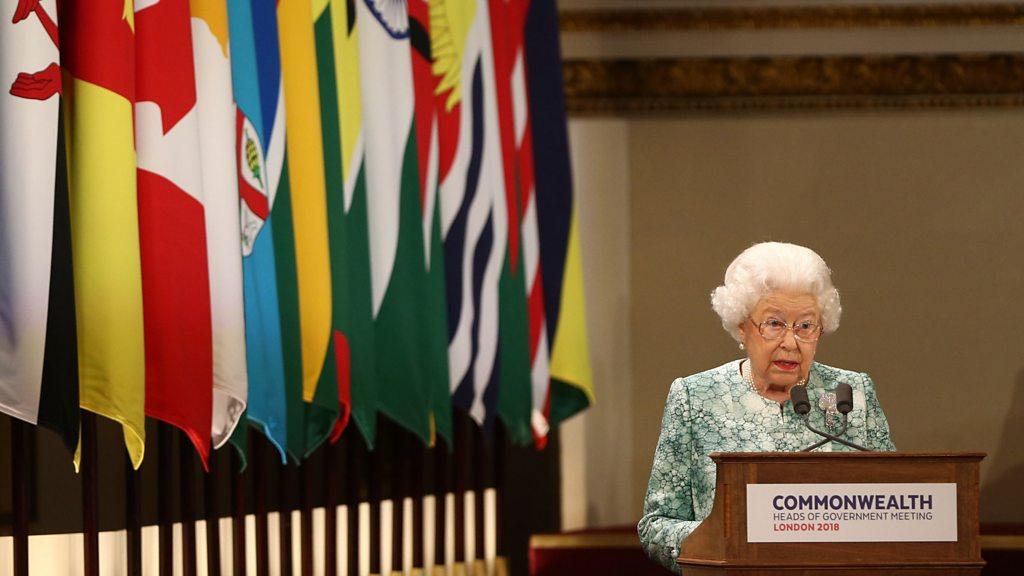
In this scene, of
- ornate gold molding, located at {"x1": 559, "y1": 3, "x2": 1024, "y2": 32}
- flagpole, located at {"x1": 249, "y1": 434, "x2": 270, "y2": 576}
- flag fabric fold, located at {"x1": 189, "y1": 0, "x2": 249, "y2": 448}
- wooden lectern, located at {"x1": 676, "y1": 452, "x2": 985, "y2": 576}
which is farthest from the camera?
ornate gold molding, located at {"x1": 559, "y1": 3, "x2": 1024, "y2": 32}

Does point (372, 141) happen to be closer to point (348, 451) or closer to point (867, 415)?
point (348, 451)

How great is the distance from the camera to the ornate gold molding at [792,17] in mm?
6012

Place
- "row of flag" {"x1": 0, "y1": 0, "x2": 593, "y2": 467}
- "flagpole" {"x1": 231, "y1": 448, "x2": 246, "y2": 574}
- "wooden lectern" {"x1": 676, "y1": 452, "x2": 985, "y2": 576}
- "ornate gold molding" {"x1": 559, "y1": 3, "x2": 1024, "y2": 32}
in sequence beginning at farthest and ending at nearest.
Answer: "ornate gold molding" {"x1": 559, "y1": 3, "x2": 1024, "y2": 32}, "flagpole" {"x1": 231, "y1": 448, "x2": 246, "y2": 574}, "row of flag" {"x1": 0, "y1": 0, "x2": 593, "y2": 467}, "wooden lectern" {"x1": 676, "y1": 452, "x2": 985, "y2": 576}

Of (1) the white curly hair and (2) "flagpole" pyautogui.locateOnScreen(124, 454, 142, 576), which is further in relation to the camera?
(2) "flagpole" pyautogui.locateOnScreen(124, 454, 142, 576)

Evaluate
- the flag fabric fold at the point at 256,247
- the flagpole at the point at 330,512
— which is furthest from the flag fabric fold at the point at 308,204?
the flagpole at the point at 330,512

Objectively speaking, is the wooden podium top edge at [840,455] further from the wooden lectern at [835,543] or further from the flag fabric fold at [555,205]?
the flag fabric fold at [555,205]

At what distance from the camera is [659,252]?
612 centimetres

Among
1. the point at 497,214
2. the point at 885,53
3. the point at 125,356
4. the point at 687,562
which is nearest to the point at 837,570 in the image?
the point at 687,562

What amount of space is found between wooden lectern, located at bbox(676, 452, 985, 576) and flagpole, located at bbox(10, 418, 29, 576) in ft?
5.11

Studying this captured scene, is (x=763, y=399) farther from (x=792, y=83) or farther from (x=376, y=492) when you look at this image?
(x=792, y=83)

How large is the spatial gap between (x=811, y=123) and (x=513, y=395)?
1989 millimetres

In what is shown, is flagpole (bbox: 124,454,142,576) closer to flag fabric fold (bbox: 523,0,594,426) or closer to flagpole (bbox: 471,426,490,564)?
flagpole (bbox: 471,426,490,564)

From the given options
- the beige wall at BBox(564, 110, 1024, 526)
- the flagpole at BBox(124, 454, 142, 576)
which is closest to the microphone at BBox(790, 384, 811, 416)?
the flagpole at BBox(124, 454, 142, 576)

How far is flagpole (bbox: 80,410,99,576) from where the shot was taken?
11.2 ft
